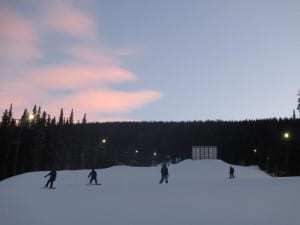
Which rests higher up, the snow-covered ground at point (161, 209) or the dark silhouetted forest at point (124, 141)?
the dark silhouetted forest at point (124, 141)

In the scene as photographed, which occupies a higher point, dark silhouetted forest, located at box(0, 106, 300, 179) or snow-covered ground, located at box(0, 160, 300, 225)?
dark silhouetted forest, located at box(0, 106, 300, 179)

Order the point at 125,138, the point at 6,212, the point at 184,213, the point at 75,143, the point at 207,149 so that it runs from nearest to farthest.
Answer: the point at 184,213 → the point at 6,212 → the point at 207,149 → the point at 75,143 → the point at 125,138

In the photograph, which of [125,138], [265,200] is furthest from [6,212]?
[125,138]

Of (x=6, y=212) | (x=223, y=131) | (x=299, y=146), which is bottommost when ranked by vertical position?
(x=6, y=212)

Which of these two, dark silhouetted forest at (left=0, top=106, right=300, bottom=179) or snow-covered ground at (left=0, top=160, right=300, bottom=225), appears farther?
dark silhouetted forest at (left=0, top=106, right=300, bottom=179)

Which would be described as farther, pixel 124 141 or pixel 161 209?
pixel 124 141

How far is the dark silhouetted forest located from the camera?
10521 cm

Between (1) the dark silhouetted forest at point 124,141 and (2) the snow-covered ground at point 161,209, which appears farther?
(1) the dark silhouetted forest at point 124,141

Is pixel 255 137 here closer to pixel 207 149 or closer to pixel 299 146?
pixel 207 149

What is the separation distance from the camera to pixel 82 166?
119688 mm

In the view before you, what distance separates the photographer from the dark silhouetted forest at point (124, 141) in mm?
Result: 105213

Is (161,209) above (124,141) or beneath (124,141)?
beneath

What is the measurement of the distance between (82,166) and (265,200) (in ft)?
349

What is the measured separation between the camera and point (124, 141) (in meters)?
142
